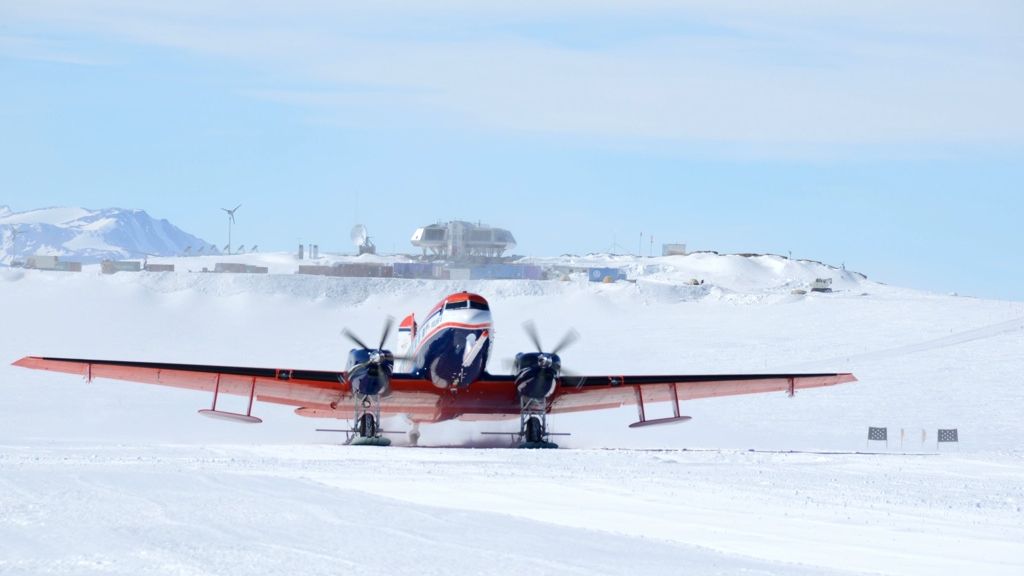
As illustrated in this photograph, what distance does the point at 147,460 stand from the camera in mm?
27406

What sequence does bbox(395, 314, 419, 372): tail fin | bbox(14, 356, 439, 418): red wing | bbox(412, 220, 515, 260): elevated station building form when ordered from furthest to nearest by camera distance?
bbox(412, 220, 515, 260): elevated station building
bbox(395, 314, 419, 372): tail fin
bbox(14, 356, 439, 418): red wing

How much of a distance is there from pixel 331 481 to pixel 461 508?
4652 mm

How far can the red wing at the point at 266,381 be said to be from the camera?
3875 cm

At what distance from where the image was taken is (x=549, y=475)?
26.0 metres

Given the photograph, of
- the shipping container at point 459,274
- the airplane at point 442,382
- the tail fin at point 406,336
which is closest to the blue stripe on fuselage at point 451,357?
the airplane at point 442,382

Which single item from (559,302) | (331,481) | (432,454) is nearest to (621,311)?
(559,302)

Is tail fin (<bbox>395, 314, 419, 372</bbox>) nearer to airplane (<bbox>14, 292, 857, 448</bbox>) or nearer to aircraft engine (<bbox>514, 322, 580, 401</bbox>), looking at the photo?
airplane (<bbox>14, 292, 857, 448</bbox>)

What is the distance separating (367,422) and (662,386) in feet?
32.1

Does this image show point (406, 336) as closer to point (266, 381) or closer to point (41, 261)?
point (266, 381)

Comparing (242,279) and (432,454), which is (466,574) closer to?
(432,454)

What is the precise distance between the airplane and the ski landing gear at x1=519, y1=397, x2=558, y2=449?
3cm

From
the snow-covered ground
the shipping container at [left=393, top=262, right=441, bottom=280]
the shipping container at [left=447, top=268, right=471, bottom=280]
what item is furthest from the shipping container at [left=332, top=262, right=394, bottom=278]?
the snow-covered ground

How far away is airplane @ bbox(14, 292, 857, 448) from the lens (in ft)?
125

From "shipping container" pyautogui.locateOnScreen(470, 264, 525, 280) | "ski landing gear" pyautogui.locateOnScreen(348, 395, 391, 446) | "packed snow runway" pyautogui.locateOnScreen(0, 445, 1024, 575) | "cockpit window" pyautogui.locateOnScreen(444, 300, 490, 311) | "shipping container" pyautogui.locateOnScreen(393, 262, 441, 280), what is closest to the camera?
"packed snow runway" pyautogui.locateOnScreen(0, 445, 1024, 575)
